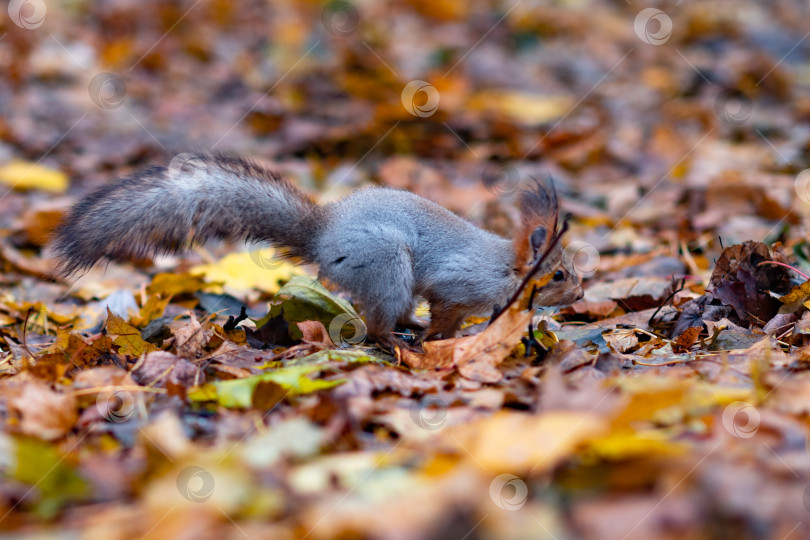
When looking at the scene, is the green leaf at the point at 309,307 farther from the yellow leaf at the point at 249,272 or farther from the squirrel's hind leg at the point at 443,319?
the yellow leaf at the point at 249,272

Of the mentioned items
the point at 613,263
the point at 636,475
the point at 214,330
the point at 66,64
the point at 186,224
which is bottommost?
the point at 66,64

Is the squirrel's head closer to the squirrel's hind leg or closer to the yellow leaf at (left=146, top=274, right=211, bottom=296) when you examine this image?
the squirrel's hind leg

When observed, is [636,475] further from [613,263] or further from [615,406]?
[613,263]

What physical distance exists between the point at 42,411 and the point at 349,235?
64.1 inches

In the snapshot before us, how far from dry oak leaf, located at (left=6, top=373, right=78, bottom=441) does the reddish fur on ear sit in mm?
2468

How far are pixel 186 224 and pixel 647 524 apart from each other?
241 centimetres

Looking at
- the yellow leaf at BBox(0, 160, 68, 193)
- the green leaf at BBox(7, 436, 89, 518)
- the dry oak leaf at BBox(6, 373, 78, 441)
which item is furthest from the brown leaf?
the yellow leaf at BBox(0, 160, 68, 193)

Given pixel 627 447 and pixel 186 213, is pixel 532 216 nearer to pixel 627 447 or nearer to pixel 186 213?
pixel 186 213

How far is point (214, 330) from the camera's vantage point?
10.7 ft

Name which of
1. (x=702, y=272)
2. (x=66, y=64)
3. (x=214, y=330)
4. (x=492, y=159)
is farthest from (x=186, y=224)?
(x=66, y=64)

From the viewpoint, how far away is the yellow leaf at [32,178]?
20.1 ft

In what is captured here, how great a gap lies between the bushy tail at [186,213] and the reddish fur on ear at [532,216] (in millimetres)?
1100

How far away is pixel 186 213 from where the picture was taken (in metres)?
3.38

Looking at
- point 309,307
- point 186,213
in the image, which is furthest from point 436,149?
point 186,213
